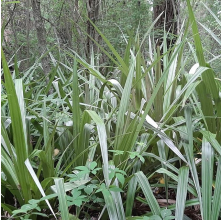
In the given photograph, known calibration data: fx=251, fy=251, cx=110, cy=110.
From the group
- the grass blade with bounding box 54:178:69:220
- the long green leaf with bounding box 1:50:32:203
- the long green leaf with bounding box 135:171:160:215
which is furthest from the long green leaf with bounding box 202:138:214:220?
the long green leaf with bounding box 1:50:32:203

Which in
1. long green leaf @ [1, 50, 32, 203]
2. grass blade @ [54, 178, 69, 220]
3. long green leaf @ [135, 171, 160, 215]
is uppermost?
long green leaf @ [1, 50, 32, 203]

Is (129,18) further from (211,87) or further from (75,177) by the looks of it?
(75,177)

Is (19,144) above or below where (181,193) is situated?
above

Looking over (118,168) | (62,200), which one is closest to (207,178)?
(118,168)

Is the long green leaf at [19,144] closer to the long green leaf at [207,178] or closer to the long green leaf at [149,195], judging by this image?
the long green leaf at [149,195]

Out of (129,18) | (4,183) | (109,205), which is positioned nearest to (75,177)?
(109,205)

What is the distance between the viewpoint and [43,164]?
2.40ft

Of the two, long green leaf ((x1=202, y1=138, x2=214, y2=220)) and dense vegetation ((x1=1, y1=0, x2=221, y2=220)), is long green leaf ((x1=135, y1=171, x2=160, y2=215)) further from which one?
long green leaf ((x1=202, y1=138, x2=214, y2=220))

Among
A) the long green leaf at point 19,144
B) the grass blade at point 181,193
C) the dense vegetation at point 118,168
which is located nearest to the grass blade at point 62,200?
the dense vegetation at point 118,168

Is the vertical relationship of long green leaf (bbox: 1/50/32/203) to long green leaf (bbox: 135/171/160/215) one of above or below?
above

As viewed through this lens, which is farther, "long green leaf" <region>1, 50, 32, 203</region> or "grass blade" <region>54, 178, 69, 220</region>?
"long green leaf" <region>1, 50, 32, 203</region>

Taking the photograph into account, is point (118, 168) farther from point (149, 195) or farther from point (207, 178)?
point (207, 178)

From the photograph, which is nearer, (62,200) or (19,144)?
(62,200)

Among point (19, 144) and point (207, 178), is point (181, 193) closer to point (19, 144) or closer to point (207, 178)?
point (207, 178)
